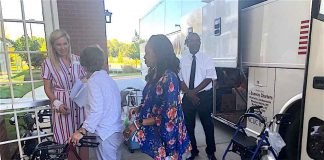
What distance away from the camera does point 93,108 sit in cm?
177

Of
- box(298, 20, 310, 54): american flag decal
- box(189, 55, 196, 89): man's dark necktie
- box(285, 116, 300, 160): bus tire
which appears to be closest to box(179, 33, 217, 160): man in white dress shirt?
box(189, 55, 196, 89): man's dark necktie

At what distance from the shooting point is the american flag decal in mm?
2373

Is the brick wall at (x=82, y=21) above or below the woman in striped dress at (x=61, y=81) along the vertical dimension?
above

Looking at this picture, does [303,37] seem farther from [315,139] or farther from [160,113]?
[160,113]

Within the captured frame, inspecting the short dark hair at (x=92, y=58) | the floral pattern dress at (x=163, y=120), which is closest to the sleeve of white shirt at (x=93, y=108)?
the short dark hair at (x=92, y=58)

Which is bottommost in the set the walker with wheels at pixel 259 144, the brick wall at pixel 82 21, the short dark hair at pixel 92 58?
the walker with wheels at pixel 259 144

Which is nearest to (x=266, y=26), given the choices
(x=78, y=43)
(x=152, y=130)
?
(x=152, y=130)

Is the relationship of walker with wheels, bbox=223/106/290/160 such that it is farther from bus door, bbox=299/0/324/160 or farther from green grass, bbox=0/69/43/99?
green grass, bbox=0/69/43/99

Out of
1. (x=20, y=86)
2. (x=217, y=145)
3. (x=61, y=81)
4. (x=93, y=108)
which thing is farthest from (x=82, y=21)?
(x=217, y=145)

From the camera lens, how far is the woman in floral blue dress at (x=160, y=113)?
170cm

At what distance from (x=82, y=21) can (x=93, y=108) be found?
85.6 inches

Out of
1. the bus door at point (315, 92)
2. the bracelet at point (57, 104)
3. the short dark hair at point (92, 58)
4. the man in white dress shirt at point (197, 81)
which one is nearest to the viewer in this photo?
the bus door at point (315, 92)

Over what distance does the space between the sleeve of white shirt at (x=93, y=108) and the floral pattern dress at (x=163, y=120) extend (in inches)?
12.5

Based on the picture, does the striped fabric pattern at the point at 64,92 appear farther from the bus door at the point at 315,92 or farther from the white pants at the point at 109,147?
the bus door at the point at 315,92
